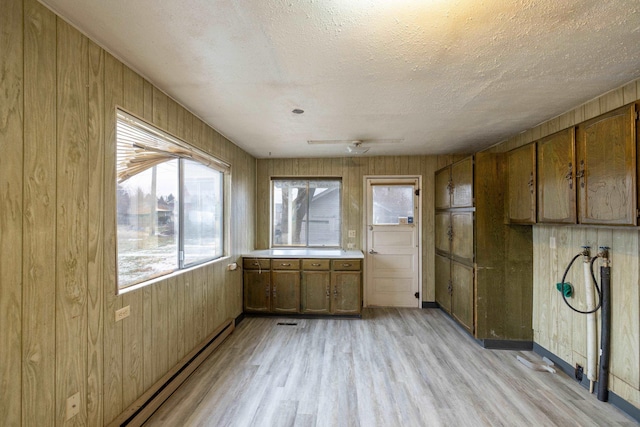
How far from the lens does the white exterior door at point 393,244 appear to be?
417 cm

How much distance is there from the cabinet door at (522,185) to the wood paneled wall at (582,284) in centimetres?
28

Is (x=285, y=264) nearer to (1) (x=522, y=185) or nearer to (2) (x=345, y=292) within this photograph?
(2) (x=345, y=292)

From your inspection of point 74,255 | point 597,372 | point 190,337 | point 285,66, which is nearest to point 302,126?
point 285,66

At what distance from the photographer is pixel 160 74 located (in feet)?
5.89

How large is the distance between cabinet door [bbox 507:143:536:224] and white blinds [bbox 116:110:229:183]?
329 centimetres

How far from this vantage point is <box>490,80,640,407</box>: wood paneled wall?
1879mm

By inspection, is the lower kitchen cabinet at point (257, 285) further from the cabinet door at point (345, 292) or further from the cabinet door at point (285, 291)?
the cabinet door at point (345, 292)

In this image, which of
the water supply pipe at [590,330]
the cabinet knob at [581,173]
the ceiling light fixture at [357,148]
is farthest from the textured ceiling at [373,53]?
the water supply pipe at [590,330]

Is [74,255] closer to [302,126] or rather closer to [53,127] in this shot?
[53,127]

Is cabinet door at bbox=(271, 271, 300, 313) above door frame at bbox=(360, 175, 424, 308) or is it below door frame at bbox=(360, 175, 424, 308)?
below

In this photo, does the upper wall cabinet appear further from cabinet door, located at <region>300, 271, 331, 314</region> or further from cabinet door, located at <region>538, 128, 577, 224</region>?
cabinet door, located at <region>300, 271, 331, 314</region>

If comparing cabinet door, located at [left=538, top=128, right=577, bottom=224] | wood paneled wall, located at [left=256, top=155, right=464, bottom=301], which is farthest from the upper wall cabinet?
cabinet door, located at [left=538, top=128, right=577, bottom=224]

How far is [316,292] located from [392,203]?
1.89 meters

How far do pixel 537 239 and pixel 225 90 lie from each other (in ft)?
11.3
